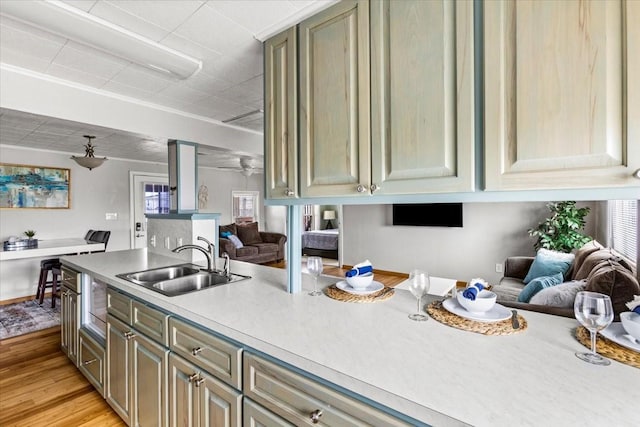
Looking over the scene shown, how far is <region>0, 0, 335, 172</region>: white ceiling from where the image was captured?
1.58m

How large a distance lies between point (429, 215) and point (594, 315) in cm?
447

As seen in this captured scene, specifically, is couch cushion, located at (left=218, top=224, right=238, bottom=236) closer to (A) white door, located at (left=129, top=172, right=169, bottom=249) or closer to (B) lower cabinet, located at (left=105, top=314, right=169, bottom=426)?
(A) white door, located at (left=129, top=172, right=169, bottom=249)

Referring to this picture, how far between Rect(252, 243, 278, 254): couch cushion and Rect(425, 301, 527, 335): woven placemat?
5.48 m

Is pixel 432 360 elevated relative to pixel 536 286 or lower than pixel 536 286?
elevated

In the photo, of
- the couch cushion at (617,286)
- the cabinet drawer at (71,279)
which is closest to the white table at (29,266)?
the cabinet drawer at (71,279)

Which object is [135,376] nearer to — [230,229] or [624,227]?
[624,227]

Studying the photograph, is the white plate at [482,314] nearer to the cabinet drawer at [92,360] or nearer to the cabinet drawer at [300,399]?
the cabinet drawer at [300,399]

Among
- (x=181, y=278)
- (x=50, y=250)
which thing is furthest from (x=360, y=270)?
(x=50, y=250)

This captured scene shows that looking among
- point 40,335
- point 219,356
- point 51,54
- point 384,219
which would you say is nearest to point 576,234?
point 384,219

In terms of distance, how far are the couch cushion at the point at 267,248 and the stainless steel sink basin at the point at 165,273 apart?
412cm

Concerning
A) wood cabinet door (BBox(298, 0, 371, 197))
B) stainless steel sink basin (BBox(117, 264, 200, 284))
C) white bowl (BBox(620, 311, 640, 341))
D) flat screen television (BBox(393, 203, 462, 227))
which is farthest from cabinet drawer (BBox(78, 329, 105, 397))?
flat screen television (BBox(393, 203, 462, 227))

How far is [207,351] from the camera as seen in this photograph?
4.18 ft

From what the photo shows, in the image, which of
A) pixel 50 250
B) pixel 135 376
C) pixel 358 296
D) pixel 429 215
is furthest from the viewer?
pixel 429 215

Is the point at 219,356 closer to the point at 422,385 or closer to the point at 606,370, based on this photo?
the point at 422,385
